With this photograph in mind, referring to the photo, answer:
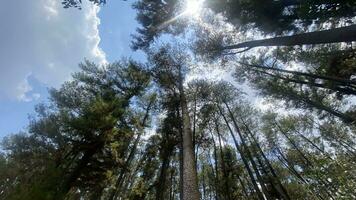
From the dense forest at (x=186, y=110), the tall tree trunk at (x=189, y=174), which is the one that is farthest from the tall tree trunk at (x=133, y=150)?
the tall tree trunk at (x=189, y=174)

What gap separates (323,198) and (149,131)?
10.7m

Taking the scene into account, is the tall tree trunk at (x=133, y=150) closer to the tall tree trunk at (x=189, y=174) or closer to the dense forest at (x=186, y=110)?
the dense forest at (x=186, y=110)

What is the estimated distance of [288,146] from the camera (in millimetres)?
19234

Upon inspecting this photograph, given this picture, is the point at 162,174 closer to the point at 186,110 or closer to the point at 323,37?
the point at 186,110

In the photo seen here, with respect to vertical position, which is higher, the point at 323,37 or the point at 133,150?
the point at 133,150

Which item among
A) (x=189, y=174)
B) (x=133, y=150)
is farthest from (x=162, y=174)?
(x=189, y=174)

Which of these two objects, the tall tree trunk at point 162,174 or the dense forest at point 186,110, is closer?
the dense forest at point 186,110

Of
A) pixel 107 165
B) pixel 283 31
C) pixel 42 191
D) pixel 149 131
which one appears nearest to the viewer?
pixel 42 191

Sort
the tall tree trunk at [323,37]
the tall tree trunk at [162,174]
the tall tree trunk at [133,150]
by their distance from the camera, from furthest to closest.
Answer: the tall tree trunk at [162,174] → the tall tree trunk at [133,150] → the tall tree trunk at [323,37]

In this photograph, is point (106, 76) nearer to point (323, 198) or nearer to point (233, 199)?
point (233, 199)

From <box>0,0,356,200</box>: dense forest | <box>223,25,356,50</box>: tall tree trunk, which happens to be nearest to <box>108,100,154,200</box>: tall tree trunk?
<box>0,0,356,200</box>: dense forest

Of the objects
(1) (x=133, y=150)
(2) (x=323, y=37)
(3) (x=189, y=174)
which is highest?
(1) (x=133, y=150)

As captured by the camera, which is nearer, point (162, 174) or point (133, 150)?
point (133, 150)

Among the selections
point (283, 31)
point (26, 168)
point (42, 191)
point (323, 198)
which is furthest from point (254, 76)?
point (26, 168)
